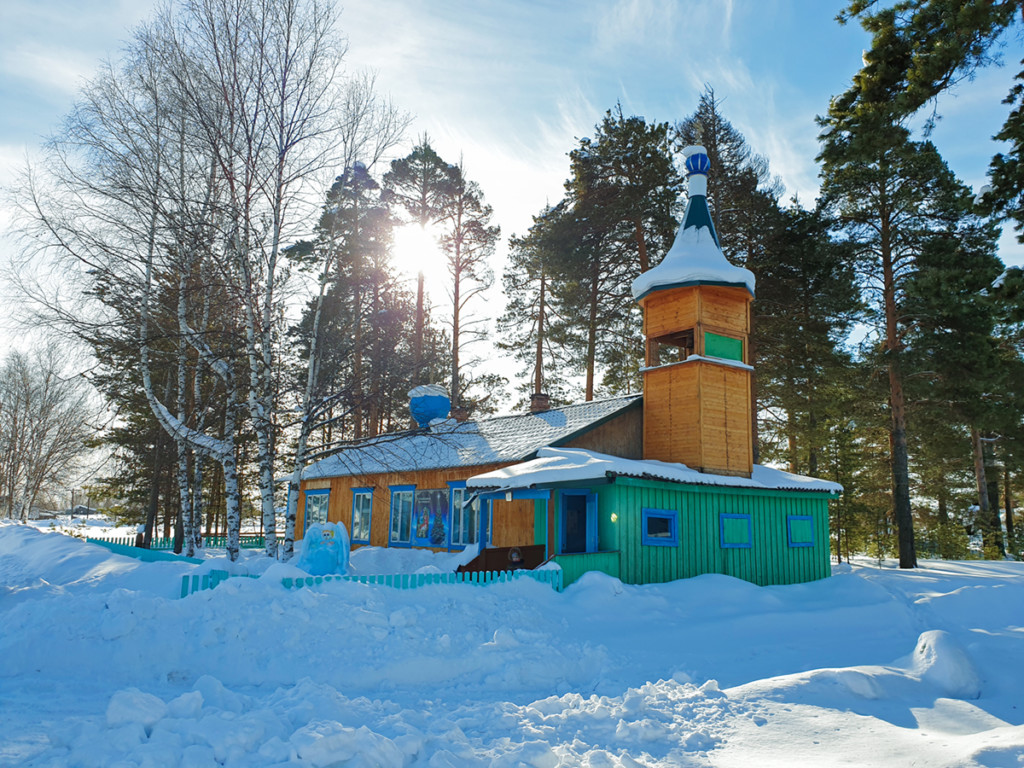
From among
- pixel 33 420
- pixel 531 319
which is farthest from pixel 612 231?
pixel 33 420

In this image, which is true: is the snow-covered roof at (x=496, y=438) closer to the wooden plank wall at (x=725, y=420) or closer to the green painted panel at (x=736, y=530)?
the wooden plank wall at (x=725, y=420)

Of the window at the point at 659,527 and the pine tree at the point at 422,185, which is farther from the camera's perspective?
the pine tree at the point at 422,185

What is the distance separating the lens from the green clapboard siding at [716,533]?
12555 mm

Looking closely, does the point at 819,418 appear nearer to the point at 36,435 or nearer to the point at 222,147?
the point at 222,147

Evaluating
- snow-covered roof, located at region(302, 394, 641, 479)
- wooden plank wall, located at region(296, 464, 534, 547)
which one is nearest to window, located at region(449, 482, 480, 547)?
wooden plank wall, located at region(296, 464, 534, 547)

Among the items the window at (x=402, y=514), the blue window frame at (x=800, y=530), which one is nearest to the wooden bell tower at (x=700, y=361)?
the blue window frame at (x=800, y=530)

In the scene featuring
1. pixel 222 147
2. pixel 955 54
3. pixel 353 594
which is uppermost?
pixel 222 147

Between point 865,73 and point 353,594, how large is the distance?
34.4 feet

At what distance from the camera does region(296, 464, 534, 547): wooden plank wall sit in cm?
1501

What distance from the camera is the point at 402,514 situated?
744 inches

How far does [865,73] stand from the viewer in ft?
31.4

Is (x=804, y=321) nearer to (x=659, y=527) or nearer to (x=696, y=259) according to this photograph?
(x=696, y=259)

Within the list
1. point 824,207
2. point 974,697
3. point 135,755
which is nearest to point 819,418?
point 824,207

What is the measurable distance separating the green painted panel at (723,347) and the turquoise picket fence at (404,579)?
678cm
